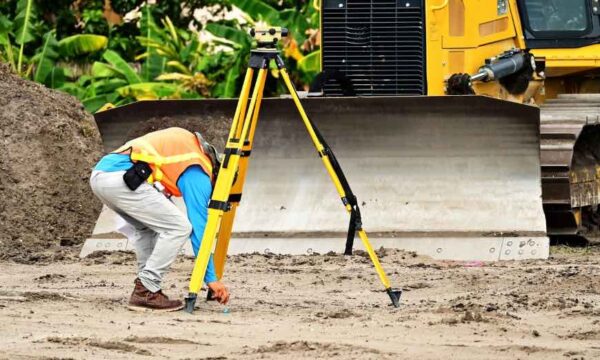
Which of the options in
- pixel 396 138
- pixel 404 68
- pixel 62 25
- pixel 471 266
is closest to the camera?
pixel 471 266

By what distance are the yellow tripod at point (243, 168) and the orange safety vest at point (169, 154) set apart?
156 millimetres

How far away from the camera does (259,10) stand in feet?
61.2

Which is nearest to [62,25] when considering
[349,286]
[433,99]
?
[433,99]

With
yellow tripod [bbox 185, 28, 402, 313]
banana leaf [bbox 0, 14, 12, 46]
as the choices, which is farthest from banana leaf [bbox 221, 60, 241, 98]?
yellow tripod [bbox 185, 28, 402, 313]

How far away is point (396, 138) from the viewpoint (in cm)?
1011

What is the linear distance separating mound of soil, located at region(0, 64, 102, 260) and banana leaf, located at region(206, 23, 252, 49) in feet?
21.1

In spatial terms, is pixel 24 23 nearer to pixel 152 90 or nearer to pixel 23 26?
pixel 23 26

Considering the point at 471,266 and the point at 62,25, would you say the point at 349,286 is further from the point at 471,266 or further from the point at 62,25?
the point at 62,25

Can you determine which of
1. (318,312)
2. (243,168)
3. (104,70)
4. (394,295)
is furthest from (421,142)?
Result: (104,70)

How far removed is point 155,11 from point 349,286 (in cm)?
1308

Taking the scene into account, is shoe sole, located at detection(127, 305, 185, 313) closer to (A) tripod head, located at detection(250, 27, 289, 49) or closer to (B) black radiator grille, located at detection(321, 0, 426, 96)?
(A) tripod head, located at detection(250, 27, 289, 49)

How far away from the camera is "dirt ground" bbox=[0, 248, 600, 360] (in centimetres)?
603

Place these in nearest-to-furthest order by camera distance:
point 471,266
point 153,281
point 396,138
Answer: point 153,281, point 471,266, point 396,138

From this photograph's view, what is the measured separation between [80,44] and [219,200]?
1306cm
